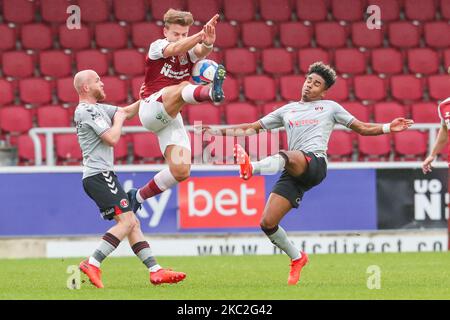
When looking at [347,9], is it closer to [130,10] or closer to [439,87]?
[439,87]

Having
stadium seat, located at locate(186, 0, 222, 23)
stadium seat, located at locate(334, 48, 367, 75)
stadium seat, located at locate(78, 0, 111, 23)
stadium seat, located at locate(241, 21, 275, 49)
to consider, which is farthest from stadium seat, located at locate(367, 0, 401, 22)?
stadium seat, located at locate(78, 0, 111, 23)

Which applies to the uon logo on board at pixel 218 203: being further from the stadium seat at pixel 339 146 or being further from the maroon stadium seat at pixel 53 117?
the maroon stadium seat at pixel 53 117

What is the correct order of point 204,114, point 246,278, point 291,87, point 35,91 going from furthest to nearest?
point 291,87
point 35,91
point 204,114
point 246,278

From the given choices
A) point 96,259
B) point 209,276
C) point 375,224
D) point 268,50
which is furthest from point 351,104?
point 96,259

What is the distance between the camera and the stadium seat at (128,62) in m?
17.1

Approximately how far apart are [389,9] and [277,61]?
2454 mm

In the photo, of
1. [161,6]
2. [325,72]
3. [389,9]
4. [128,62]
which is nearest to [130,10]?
[161,6]

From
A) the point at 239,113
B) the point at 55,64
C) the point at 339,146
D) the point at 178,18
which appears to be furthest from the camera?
the point at 55,64

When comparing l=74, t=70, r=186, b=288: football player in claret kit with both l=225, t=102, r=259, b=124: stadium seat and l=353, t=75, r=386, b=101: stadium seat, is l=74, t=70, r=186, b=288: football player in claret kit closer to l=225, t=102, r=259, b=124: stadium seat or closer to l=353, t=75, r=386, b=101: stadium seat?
l=225, t=102, r=259, b=124: stadium seat

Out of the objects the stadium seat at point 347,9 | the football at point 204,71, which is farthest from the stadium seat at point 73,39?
the football at point 204,71

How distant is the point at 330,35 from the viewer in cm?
1833

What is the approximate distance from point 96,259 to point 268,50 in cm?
944

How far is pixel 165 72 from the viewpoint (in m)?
9.62

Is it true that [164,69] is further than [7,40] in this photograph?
No
